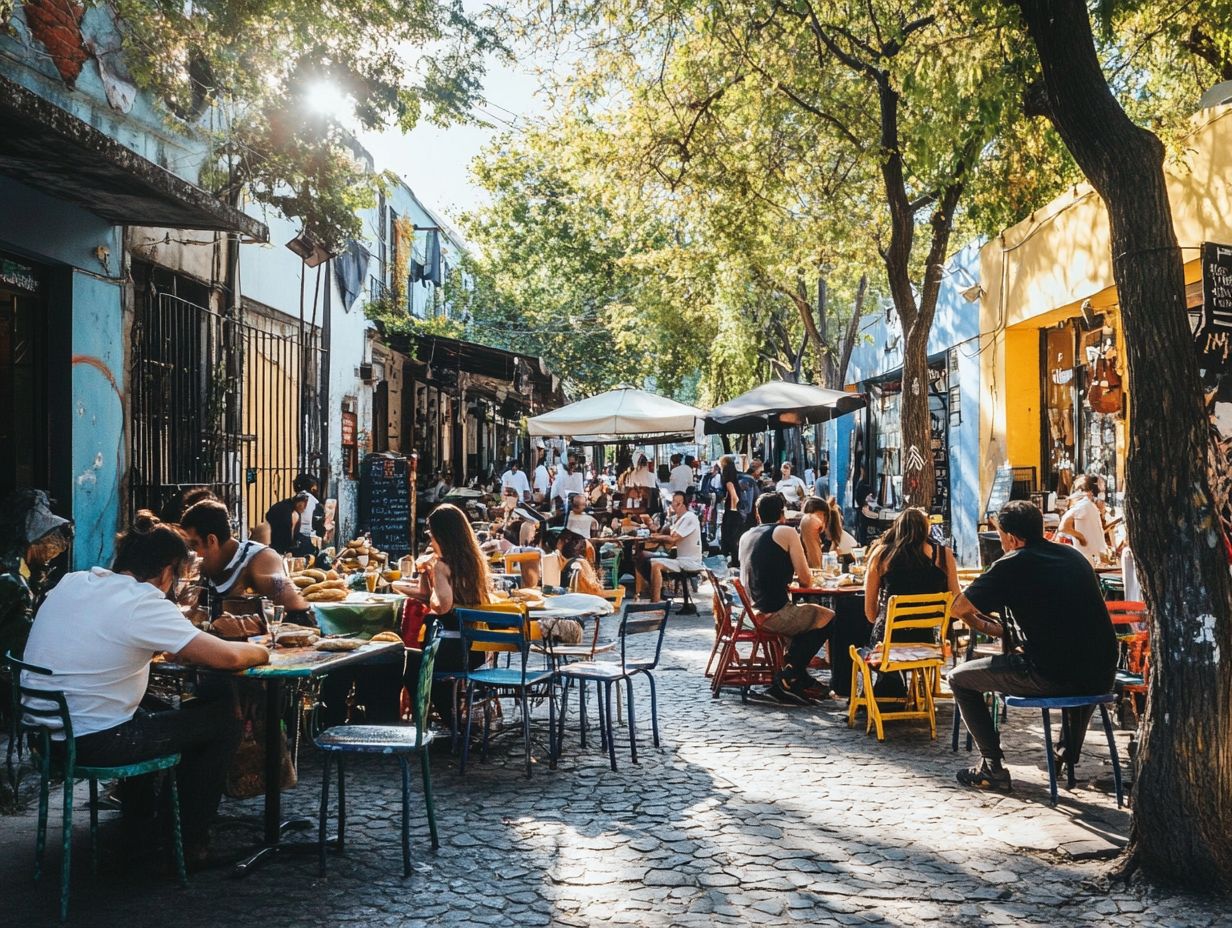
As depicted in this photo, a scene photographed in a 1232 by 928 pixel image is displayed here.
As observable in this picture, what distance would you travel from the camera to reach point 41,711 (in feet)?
15.3

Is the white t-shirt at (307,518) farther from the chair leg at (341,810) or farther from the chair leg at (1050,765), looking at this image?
the chair leg at (1050,765)

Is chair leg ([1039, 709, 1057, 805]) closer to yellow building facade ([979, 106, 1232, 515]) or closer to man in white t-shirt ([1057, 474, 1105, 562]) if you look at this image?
man in white t-shirt ([1057, 474, 1105, 562])

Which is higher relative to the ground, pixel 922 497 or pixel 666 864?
pixel 922 497

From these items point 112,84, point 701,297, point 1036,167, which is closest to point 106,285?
point 112,84

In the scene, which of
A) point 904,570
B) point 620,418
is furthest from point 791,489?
point 904,570

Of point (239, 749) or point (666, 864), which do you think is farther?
point (239, 749)

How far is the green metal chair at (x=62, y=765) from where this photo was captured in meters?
4.42

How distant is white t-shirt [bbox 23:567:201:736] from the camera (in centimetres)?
462

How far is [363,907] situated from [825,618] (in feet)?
16.0

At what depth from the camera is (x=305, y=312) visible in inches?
642

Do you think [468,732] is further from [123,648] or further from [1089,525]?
[1089,525]

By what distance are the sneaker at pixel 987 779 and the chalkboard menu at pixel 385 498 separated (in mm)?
11585

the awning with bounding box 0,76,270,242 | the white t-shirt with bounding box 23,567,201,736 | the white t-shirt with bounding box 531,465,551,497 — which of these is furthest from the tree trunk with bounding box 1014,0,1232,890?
the white t-shirt with bounding box 531,465,551,497

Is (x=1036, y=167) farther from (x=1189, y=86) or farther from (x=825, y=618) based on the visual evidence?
(x=825, y=618)
